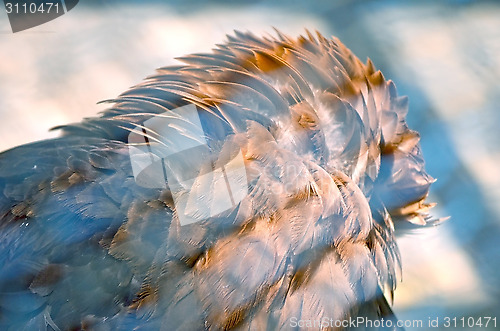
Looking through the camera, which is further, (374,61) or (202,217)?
(374,61)

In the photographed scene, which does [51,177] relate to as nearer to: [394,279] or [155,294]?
[155,294]

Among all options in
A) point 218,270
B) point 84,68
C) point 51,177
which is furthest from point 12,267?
point 84,68

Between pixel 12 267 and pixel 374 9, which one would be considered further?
pixel 374 9

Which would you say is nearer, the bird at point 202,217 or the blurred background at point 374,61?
the bird at point 202,217
